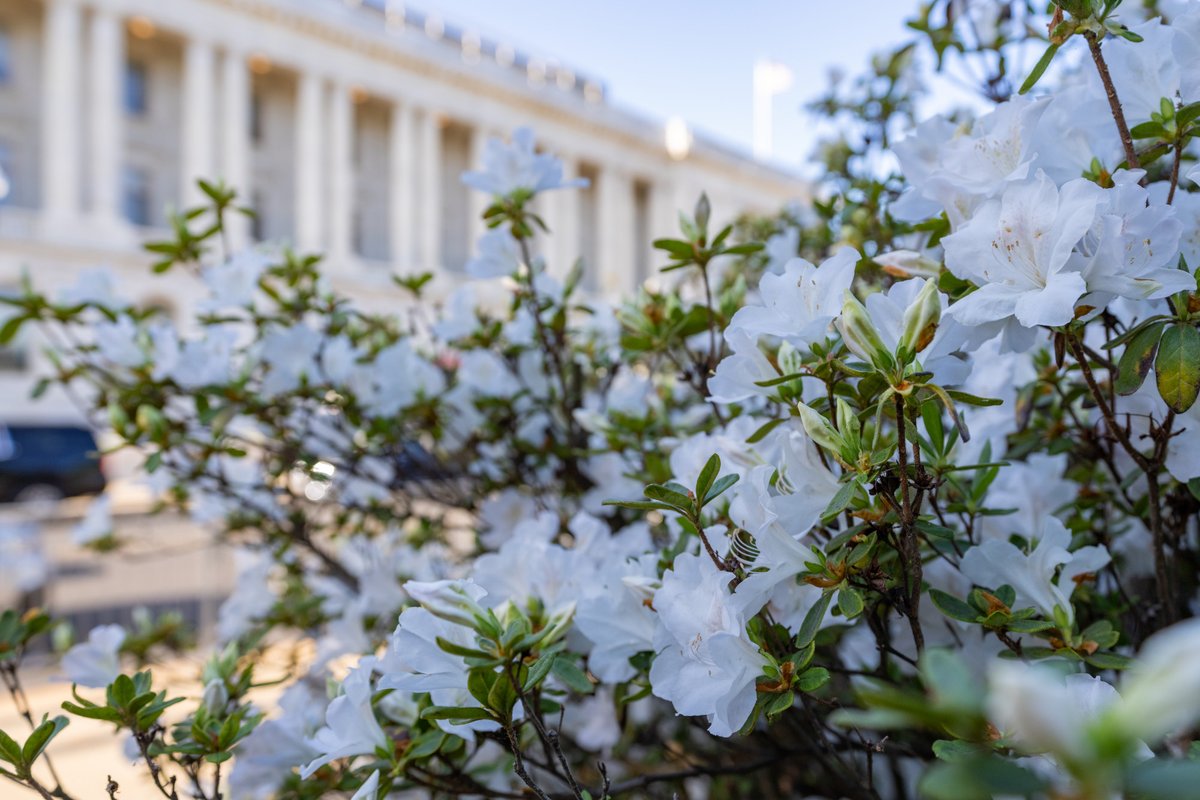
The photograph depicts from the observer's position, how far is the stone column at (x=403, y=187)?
65.0 ft

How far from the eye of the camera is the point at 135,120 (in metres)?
17.5

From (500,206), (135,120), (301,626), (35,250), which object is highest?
(135,120)

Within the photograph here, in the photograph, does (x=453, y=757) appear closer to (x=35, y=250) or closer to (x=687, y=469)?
(x=687, y=469)

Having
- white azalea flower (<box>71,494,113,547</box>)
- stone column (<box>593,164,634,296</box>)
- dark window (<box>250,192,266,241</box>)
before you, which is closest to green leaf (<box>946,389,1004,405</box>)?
white azalea flower (<box>71,494,113,547</box>)

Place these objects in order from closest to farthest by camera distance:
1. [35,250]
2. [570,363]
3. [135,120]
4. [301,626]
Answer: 1. [570,363]
2. [301,626]
3. [35,250]
4. [135,120]

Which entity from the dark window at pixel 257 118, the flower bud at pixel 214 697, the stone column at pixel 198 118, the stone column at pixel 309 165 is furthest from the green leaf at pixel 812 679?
the dark window at pixel 257 118

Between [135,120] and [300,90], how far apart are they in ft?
11.5

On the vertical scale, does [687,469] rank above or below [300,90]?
below

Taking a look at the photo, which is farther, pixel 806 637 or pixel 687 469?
pixel 687 469

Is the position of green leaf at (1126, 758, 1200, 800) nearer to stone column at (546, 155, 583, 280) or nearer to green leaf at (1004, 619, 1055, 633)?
green leaf at (1004, 619, 1055, 633)

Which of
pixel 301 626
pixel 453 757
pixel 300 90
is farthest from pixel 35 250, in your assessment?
pixel 453 757

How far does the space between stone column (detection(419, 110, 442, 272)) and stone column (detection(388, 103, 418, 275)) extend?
0.24m

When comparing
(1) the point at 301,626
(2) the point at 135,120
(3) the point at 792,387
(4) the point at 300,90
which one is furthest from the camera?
(4) the point at 300,90

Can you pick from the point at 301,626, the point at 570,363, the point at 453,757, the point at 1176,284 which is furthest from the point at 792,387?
the point at 301,626
